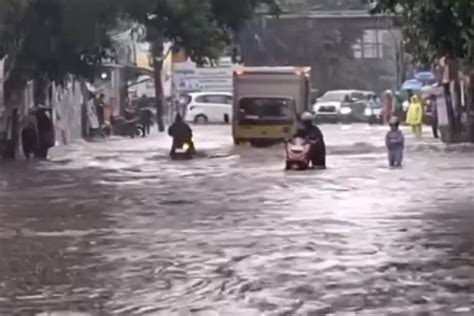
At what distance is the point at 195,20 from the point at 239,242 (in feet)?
66.9

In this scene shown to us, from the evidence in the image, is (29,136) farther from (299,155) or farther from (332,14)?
(332,14)

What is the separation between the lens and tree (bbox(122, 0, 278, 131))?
118 feet

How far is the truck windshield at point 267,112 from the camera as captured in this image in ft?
155

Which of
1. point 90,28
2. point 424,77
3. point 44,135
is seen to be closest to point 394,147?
point 90,28

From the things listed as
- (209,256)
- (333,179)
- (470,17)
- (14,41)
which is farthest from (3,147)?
(209,256)

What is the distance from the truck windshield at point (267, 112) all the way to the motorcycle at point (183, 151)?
8276 millimetres

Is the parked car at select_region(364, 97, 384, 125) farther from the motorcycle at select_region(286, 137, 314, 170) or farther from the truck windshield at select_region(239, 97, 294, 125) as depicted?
the motorcycle at select_region(286, 137, 314, 170)

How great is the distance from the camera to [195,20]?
36438mm

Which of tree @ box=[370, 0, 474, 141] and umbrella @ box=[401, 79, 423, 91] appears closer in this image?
tree @ box=[370, 0, 474, 141]

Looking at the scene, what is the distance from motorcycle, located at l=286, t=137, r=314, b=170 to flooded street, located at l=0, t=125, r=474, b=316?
46 cm

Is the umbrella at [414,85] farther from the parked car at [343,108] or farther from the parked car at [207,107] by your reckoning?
the parked car at [207,107]

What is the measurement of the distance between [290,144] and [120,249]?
16.1 meters

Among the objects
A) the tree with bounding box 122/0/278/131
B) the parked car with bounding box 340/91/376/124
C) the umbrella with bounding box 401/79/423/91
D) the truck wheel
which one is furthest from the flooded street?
the parked car with bounding box 340/91/376/124

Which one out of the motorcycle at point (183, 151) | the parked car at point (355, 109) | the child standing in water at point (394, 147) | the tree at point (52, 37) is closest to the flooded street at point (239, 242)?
the child standing in water at point (394, 147)
